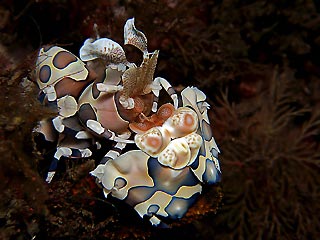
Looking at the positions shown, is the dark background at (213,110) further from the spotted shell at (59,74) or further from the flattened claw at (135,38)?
the flattened claw at (135,38)

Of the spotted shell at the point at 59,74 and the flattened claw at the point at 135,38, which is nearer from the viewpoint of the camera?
the flattened claw at the point at 135,38

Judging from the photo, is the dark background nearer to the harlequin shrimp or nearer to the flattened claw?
the harlequin shrimp

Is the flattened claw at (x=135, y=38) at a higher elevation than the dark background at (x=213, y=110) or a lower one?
higher

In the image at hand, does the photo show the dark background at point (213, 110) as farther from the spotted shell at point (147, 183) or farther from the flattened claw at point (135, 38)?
the flattened claw at point (135, 38)

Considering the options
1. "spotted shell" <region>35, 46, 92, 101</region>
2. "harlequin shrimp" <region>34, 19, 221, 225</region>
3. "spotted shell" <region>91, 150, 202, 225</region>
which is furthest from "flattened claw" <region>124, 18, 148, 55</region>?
"spotted shell" <region>91, 150, 202, 225</region>

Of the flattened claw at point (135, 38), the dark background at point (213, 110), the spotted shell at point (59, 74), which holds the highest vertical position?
the flattened claw at point (135, 38)

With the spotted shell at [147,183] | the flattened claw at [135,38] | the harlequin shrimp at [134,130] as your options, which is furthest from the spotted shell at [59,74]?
the spotted shell at [147,183]
